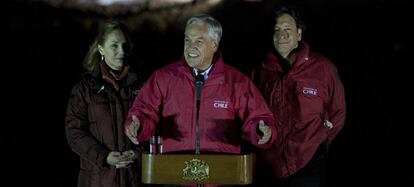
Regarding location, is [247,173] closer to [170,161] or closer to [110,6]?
[170,161]

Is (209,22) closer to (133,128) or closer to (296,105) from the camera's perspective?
(133,128)

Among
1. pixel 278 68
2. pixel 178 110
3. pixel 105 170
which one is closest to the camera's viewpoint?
pixel 178 110

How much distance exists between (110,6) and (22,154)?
1505mm

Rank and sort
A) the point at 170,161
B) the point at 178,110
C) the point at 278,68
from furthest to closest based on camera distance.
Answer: the point at 278,68, the point at 178,110, the point at 170,161

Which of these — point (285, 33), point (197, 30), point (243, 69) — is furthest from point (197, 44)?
point (243, 69)

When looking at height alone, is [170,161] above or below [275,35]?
below

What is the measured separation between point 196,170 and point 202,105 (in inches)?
17.2

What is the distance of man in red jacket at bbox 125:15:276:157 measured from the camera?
10.7ft

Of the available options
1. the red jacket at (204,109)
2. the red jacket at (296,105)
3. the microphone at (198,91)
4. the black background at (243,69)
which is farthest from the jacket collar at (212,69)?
the black background at (243,69)

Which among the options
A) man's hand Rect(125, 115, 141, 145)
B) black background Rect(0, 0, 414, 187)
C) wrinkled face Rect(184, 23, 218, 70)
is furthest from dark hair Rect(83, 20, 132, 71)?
black background Rect(0, 0, 414, 187)

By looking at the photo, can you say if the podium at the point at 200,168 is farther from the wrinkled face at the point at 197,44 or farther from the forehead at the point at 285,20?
the forehead at the point at 285,20

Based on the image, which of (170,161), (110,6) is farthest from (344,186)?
(170,161)

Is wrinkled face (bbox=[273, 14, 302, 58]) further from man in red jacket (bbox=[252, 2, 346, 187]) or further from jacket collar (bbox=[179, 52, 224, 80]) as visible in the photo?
jacket collar (bbox=[179, 52, 224, 80])

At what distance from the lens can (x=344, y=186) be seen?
5656 mm
